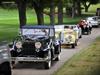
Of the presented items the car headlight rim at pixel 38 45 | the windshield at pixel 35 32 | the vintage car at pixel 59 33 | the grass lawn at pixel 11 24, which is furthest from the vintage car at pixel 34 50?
the grass lawn at pixel 11 24

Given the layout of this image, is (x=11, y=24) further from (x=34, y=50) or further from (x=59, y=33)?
(x=34, y=50)

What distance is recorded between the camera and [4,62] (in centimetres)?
1186

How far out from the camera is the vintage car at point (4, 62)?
38.4 feet

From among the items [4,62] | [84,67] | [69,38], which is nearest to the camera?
[4,62]

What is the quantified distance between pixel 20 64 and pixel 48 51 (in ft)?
6.89

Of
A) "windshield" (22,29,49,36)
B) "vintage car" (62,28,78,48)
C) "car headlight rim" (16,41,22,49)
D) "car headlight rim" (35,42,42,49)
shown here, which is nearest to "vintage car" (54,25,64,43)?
"vintage car" (62,28,78,48)

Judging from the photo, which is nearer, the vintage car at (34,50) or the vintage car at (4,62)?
the vintage car at (4,62)

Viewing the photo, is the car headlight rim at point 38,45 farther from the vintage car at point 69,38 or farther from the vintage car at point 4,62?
the vintage car at point 69,38

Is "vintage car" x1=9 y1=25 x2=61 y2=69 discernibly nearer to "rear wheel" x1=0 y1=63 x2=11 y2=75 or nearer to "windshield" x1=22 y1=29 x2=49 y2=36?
"windshield" x1=22 y1=29 x2=49 y2=36

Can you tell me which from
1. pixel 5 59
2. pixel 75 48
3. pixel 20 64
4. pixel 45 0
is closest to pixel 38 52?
pixel 20 64

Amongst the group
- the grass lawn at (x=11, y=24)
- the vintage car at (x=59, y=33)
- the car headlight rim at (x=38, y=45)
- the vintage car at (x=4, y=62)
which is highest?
the vintage car at (x=4, y=62)

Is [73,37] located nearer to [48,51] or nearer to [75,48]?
[75,48]

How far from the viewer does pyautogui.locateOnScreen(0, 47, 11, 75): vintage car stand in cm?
1170

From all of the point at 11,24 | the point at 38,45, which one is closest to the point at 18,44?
the point at 38,45
